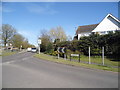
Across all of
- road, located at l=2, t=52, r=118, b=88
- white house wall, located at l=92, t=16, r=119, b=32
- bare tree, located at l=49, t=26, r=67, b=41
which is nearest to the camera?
road, located at l=2, t=52, r=118, b=88

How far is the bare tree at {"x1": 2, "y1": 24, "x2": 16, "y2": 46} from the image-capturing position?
52.9 m

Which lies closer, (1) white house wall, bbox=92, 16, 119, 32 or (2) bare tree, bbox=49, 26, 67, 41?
(1) white house wall, bbox=92, 16, 119, 32

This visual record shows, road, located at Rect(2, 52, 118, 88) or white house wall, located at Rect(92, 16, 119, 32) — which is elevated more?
white house wall, located at Rect(92, 16, 119, 32)

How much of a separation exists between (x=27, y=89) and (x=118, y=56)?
685 inches

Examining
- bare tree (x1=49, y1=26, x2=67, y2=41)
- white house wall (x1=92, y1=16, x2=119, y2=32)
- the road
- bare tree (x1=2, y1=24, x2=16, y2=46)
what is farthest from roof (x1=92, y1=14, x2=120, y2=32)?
bare tree (x1=2, y1=24, x2=16, y2=46)

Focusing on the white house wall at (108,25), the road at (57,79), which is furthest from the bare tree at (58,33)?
the road at (57,79)

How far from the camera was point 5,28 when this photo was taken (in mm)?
52906

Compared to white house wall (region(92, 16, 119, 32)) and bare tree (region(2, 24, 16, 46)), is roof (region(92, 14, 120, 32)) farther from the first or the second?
bare tree (region(2, 24, 16, 46))

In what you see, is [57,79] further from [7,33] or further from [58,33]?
[7,33]

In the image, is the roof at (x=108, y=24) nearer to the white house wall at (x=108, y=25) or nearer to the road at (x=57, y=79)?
the white house wall at (x=108, y=25)

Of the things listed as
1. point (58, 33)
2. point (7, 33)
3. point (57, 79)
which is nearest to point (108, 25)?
point (58, 33)

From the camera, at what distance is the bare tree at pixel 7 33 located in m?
52.9

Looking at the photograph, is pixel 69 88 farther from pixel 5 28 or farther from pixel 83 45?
pixel 5 28

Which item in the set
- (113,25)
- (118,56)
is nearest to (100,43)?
(118,56)
